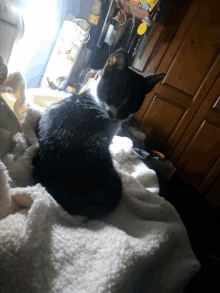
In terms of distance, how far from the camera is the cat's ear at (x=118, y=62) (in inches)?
29.7

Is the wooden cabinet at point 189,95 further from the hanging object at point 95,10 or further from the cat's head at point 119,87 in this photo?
the cat's head at point 119,87

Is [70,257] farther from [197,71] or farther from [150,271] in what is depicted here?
[197,71]

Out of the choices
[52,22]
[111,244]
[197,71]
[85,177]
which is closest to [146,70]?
[197,71]

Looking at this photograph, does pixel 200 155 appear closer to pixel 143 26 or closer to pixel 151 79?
pixel 151 79

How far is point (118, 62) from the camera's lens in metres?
0.78

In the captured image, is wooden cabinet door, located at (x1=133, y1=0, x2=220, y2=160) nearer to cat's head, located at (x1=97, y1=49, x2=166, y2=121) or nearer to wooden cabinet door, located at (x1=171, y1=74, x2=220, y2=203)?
wooden cabinet door, located at (x1=171, y1=74, x2=220, y2=203)

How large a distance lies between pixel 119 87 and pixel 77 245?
698 millimetres

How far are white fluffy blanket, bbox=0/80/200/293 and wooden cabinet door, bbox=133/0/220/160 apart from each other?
60.7 inches

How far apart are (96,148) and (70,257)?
14.1 inches

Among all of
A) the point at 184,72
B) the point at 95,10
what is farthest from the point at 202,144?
the point at 95,10

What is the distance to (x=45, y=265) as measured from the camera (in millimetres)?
344

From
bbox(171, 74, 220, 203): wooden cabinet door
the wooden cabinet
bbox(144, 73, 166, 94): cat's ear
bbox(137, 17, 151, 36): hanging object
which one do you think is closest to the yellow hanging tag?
bbox(137, 17, 151, 36): hanging object

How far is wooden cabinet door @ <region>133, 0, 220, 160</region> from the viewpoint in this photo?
169 cm

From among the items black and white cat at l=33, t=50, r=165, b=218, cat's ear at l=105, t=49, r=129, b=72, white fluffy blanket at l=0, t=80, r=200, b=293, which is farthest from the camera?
cat's ear at l=105, t=49, r=129, b=72
